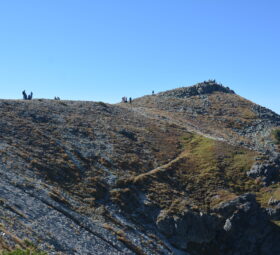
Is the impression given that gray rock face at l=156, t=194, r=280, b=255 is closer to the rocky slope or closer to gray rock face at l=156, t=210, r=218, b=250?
gray rock face at l=156, t=210, r=218, b=250

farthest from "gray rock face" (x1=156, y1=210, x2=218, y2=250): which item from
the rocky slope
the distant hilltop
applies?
the distant hilltop

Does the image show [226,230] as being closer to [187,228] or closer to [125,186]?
[187,228]

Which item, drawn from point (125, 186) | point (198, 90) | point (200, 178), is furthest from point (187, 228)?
point (198, 90)

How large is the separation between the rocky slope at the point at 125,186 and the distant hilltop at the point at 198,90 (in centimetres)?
5103

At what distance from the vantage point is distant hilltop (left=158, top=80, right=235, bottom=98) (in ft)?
508

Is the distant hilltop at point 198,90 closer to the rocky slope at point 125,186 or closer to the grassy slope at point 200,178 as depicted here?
the rocky slope at point 125,186

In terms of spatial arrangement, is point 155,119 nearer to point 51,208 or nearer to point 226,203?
point 226,203

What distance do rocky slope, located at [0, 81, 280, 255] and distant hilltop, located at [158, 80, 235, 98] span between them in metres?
51.0

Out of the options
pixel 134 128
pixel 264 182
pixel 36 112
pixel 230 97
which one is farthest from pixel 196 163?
pixel 230 97

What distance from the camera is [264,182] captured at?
77.6m

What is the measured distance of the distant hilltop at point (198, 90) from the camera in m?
155

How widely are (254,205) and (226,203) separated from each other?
4633mm

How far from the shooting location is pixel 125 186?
66.9 metres

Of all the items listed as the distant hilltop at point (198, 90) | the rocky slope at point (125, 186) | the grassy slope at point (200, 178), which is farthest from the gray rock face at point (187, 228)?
the distant hilltop at point (198, 90)
